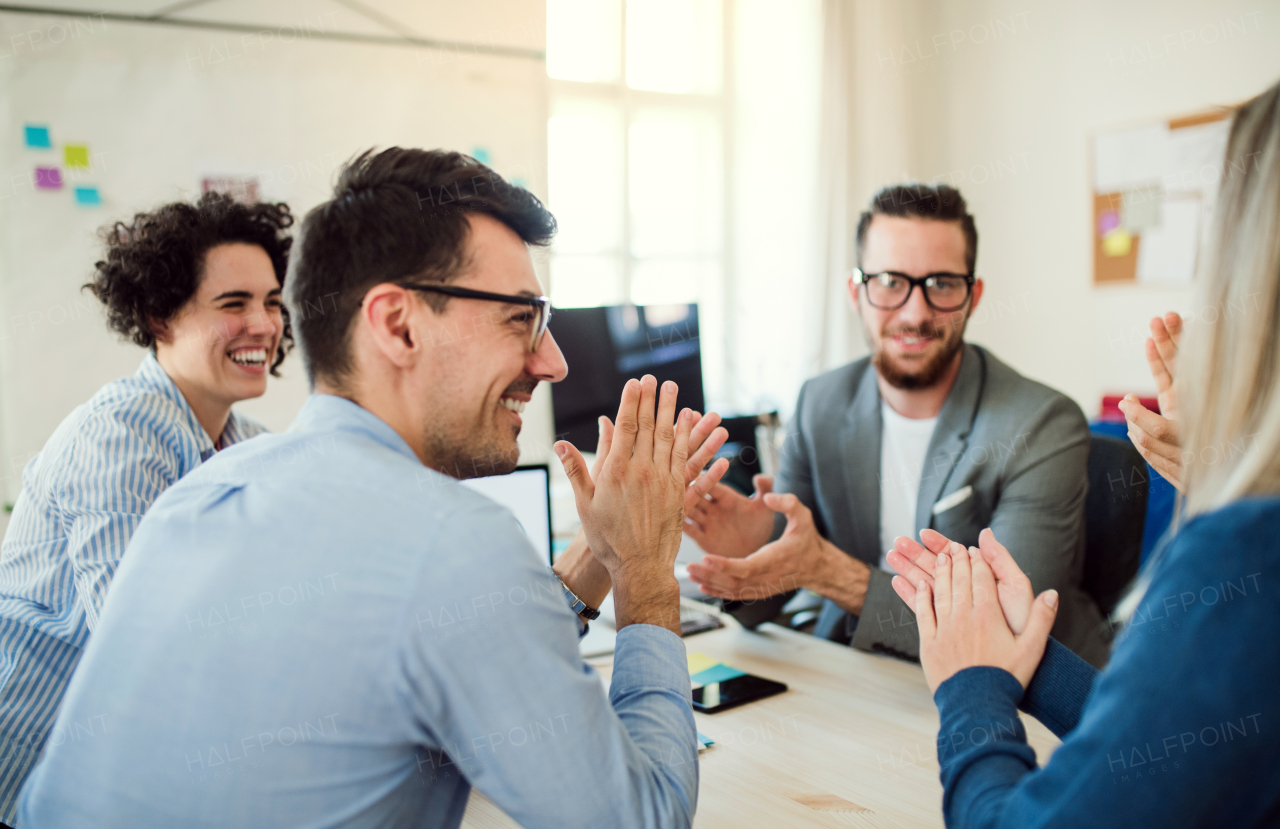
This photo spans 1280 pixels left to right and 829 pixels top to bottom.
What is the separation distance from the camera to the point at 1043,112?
395cm

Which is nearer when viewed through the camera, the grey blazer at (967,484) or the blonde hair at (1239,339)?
the blonde hair at (1239,339)

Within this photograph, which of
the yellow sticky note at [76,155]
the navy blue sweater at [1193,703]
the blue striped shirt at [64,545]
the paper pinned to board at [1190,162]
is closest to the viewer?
the navy blue sweater at [1193,703]

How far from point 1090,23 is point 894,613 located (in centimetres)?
326

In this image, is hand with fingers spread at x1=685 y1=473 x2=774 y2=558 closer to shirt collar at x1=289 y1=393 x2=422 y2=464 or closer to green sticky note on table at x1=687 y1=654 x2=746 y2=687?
green sticky note on table at x1=687 y1=654 x2=746 y2=687

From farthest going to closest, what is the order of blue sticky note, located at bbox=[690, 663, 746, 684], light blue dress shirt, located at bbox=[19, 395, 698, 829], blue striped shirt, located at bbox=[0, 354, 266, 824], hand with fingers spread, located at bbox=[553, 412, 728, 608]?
blue sticky note, located at bbox=[690, 663, 746, 684] < blue striped shirt, located at bbox=[0, 354, 266, 824] < hand with fingers spread, located at bbox=[553, 412, 728, 608] < light blue dress shirt, located at bbox=[19, 395, 698, 829]

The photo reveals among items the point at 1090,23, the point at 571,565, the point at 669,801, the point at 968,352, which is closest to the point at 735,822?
the point at 669,801

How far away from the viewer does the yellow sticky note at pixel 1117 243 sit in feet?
12.0

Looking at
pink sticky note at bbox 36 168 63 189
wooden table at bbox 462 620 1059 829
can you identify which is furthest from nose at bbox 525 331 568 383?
pink sticky note at bbox 36 168 63 189

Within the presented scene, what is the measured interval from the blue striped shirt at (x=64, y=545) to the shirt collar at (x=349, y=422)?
692 mm

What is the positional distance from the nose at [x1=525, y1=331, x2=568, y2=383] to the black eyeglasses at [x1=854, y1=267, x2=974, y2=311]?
1172mm

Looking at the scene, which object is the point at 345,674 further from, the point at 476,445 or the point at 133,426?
the point at 133,426

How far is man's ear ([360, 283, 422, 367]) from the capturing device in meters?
0.99

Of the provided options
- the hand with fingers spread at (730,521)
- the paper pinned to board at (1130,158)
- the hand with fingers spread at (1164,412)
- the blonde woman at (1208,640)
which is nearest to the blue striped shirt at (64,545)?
the hand with fingers spread at (730,521)

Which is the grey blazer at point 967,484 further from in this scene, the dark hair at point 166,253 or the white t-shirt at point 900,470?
the dark hair at point 166,253
